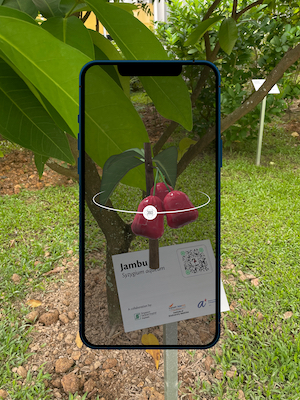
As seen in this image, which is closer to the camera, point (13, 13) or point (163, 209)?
point (13, 13)

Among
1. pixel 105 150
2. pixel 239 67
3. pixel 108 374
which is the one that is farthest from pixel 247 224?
pixel 105 150

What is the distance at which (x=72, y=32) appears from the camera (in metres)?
0.26

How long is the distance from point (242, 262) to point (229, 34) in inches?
42.5

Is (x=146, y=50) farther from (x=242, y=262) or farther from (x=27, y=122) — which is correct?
(x=242, y=262)

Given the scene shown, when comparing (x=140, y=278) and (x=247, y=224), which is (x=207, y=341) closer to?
(x=140, y=278)

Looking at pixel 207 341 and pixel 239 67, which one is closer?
pixel 207 341

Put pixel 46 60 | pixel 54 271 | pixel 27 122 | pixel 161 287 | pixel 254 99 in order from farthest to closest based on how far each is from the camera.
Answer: pixel 54 271
pixel 254 99
pixel 161 287
pixel 27 122
pixel 46 60

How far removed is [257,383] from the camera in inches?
34.0

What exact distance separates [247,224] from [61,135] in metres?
1.46

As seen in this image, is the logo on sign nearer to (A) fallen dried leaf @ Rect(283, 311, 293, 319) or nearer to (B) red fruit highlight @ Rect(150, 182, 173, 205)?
(B) red fruit highlight @ Rect(150, 182, 173, 205)

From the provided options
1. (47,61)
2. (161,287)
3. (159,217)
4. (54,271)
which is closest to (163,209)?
(159,217)

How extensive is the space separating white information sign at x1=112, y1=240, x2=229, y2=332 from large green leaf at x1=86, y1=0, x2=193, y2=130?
0.60ft

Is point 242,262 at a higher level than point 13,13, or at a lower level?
lower

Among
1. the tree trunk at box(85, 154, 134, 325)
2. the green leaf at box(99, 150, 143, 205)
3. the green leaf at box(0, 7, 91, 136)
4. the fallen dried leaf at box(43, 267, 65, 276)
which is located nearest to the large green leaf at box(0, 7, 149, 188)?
the green leaf at box(0, 7, 91, 136)
